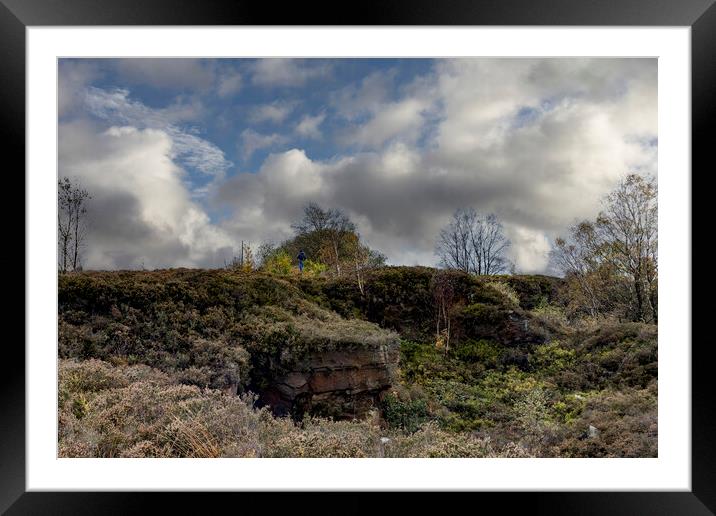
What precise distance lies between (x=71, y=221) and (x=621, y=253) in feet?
18.1

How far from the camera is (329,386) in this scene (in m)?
3.96

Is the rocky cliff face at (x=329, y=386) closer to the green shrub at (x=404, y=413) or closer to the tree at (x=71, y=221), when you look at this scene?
the green shrub at (x=404, y=413)

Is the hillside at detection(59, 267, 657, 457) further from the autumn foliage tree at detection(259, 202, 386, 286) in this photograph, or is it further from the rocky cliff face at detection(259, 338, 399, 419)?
the autumn foliage tree at detection(259, 202, 386, 286)

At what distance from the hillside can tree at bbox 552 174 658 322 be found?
27cm

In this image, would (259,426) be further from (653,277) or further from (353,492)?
(653,277)

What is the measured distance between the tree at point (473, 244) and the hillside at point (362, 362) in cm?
26

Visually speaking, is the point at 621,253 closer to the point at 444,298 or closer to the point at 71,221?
the point at 444,298

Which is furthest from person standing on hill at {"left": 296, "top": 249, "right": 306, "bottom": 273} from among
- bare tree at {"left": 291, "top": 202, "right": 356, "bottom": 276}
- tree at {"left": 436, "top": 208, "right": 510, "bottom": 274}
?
tree at {"left": 436, "top": 208, "right": 510, "bottom": 274}

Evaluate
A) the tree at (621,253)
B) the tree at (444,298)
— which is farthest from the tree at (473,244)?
the tree at (621,253)

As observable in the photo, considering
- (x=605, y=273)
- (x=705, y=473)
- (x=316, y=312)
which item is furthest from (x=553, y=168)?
(x=705, y=473)

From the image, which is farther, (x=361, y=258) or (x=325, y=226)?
Answer: (x=361, y=258)

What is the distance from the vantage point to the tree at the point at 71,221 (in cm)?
411
